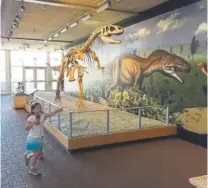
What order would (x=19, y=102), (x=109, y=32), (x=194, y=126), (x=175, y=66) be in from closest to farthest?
(x=109, y=32) → (x=194, y=126) → (x=175, y=66) → (x=19, y=102)

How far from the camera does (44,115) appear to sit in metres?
3.70

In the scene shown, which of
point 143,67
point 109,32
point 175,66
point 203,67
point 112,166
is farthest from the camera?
point 143,67

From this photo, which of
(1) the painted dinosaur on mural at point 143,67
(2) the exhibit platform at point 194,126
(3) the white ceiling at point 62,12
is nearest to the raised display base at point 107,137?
(2) the exhibit platform at point 194,126

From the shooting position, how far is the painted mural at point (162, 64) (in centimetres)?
501

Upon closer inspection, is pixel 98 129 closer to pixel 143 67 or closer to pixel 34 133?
pixel 34 133

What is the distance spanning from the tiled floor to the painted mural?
3.78 ft

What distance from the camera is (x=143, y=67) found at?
22.5 ft

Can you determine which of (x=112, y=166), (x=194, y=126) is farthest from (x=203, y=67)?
(x=112, y=166)

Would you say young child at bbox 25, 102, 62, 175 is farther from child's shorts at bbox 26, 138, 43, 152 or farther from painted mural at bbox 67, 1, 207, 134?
painted mural at bbox 67, 1, 207, 134

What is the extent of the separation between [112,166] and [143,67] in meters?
3.58

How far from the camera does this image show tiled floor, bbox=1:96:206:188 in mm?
3338

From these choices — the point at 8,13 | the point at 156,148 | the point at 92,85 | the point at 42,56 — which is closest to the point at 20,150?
the point at 156,148

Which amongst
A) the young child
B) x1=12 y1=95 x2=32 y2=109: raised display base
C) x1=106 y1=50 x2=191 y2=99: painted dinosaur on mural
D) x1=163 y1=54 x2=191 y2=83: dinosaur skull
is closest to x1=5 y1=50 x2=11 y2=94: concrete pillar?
x1=12 y1=95 x2=32 y2=109: raised display base

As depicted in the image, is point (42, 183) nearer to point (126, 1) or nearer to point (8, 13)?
point (126, 1)
